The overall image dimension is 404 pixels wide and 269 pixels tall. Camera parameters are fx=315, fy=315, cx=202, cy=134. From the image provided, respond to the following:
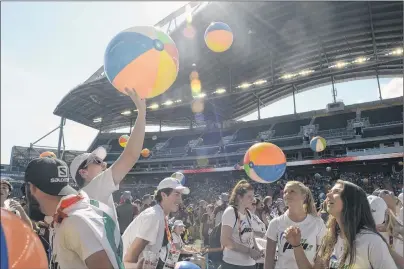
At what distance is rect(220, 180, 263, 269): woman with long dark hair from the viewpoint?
375 cm

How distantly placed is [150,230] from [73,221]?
3.99 ft

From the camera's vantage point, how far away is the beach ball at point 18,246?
3.38 ft

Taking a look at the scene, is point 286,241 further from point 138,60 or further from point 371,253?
point 138,60

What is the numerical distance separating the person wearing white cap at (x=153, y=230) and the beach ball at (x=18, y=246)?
1.23 metres

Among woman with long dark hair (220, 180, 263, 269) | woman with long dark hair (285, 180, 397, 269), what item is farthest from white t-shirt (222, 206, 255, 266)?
woman with long dark hair (285, 180, 397, 269)

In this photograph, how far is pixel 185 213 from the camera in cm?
1406

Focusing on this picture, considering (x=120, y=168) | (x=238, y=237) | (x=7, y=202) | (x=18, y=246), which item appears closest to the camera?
(x=18, y=246)

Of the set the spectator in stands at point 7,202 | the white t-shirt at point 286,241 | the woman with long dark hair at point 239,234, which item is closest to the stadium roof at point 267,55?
the woman with long dark hair at point 239,234

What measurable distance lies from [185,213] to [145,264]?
41.0 ft

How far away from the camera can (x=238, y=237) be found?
12.7 feet

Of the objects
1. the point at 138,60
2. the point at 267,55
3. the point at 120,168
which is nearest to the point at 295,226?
the point at 120,168

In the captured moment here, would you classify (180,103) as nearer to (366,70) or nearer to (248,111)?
(248,111)

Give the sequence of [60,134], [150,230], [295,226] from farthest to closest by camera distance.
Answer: [60,134] < [295,226] < [150,230]

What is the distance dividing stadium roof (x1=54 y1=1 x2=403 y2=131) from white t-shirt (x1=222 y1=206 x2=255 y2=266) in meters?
21.3
